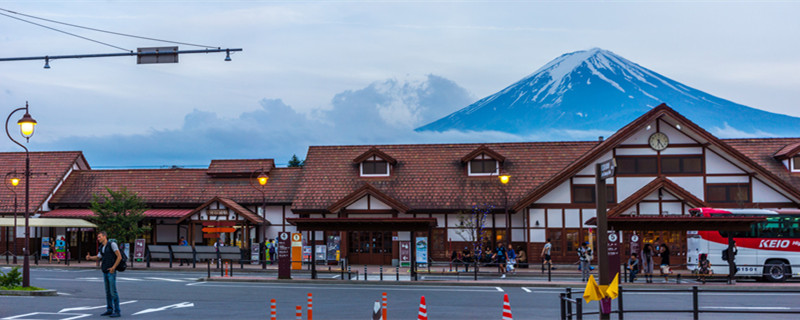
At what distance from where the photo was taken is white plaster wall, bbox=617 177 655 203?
41.3m

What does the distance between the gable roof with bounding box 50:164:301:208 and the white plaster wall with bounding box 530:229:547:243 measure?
13890 mm

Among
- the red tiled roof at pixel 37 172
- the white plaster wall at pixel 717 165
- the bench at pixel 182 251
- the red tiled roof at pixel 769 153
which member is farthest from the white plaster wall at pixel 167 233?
the red tiled roof at pixel 769 153

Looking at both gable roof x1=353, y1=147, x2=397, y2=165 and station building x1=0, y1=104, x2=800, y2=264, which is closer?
station building x1=0, y1=104, x2=800, y2=264

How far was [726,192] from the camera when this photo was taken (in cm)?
4081

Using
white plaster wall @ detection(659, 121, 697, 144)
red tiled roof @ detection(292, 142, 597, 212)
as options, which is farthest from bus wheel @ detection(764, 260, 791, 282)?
red tiled roof @ detection(292, 142, 597, 212)

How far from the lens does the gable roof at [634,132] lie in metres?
39.7

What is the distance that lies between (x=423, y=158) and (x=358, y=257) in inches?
292

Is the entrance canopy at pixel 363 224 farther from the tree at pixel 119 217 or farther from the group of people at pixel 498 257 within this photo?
the tree at pixel 119 217

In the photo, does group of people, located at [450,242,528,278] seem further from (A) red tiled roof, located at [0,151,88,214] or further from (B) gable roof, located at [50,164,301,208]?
(A) red tiled roof, located at [0,151,88,214]

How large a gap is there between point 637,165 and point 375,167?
47.4 feet

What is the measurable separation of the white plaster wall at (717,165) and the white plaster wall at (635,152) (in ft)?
9.01

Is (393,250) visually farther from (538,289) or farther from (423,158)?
(538,289)

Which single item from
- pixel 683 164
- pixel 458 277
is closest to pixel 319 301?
pixel 458 277

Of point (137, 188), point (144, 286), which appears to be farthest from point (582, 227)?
point (137, 188)
